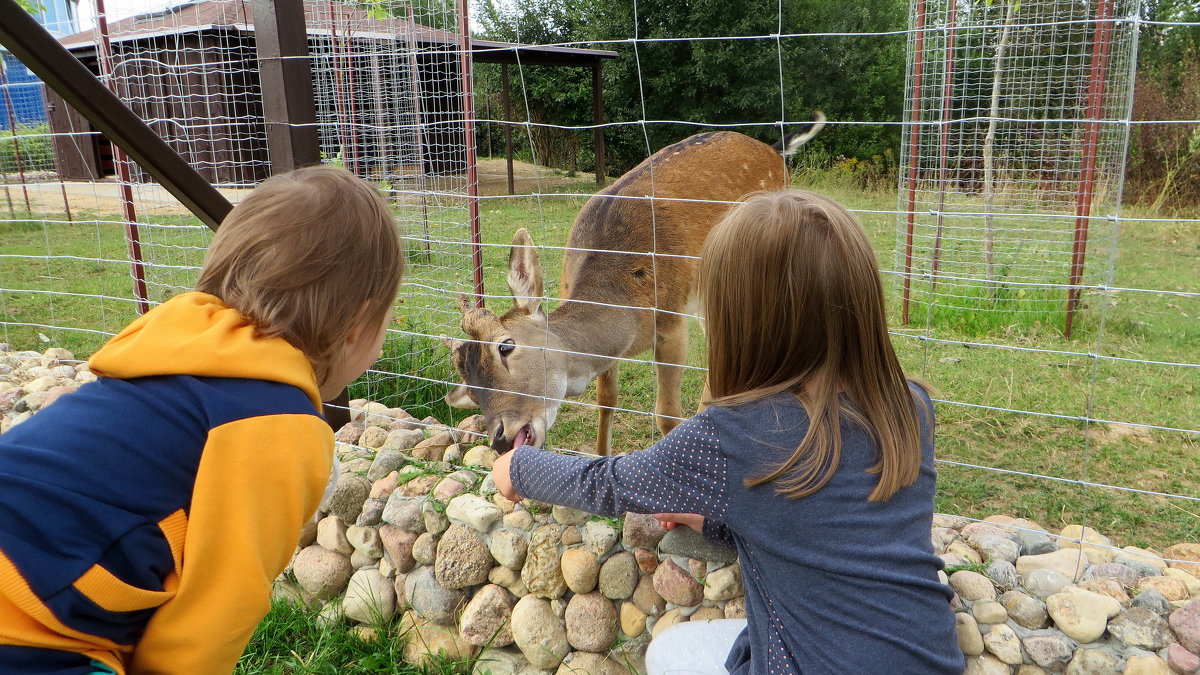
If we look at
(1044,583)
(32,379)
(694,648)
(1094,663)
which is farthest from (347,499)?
(32,379)

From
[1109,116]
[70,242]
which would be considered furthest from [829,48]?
[70,242]

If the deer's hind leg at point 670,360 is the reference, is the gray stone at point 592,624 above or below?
below

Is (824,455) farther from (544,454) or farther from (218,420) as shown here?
(218,420)

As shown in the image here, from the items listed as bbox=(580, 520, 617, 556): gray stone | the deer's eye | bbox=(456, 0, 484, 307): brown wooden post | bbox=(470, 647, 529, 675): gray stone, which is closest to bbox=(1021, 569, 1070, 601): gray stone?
bbox=(580, 520, 617, 556): gray stone

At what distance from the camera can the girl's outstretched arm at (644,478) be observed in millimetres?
1945

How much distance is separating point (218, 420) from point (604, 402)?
3.32m

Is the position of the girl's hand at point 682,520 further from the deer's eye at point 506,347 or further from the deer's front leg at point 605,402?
the deer's front leg at point 605,402

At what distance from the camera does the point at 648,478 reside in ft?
6.63

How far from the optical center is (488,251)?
9.41 m

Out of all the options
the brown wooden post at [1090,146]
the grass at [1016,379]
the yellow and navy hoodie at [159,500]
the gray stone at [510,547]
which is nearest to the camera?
the yellow and navy hoodie at [159,500]

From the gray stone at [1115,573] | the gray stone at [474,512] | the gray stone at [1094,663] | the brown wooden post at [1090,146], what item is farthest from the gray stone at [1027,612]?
the brown wooden post at [1090,146]

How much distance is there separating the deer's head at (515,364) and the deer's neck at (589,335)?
0.31 ft

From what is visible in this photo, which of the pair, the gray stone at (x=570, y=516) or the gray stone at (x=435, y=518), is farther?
the gray stone at (x=435, y=518)

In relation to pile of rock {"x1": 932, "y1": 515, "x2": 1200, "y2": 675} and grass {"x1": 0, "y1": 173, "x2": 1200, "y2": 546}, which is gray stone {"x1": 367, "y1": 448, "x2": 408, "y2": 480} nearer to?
grass {"x1": 0, "y1": 173, "x2": 1200, "y2": 546}
